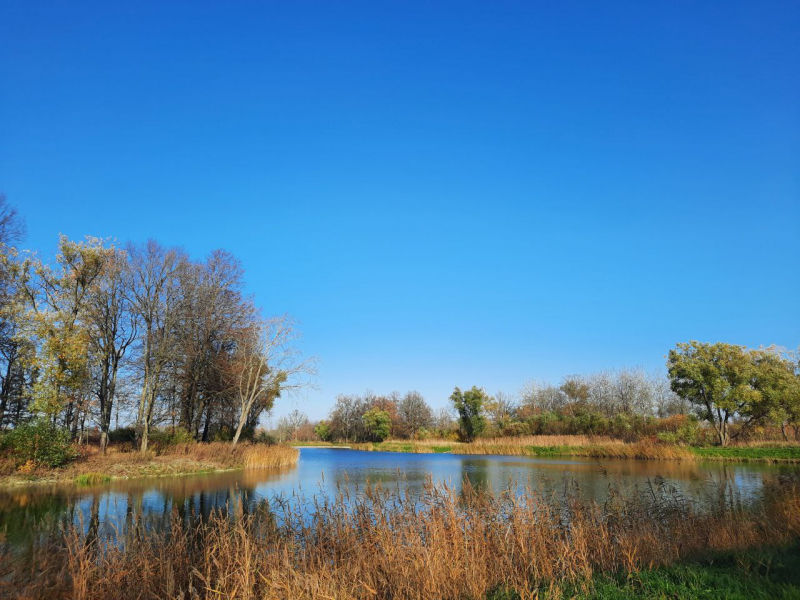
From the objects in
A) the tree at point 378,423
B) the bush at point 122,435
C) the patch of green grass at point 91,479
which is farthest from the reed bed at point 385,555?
the tree at point 378,423

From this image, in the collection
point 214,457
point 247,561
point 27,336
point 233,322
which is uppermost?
point 233,322

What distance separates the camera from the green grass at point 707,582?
523cm

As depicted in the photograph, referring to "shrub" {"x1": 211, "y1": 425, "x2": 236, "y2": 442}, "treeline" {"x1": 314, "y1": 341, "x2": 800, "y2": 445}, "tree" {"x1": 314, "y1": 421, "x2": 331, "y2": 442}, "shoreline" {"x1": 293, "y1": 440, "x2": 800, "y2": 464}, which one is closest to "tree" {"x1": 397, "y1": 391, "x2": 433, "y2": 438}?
"treeline" {"x1": 314, "y1": 341, "x2": 800, "y2": 445}

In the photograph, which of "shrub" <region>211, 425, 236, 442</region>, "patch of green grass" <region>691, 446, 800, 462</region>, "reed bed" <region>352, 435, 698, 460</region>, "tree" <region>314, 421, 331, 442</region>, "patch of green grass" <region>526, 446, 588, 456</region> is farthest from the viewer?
"tree" <region>314, 421, 331, 442</region>

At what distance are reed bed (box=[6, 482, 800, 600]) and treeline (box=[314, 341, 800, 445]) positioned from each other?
29.1 m

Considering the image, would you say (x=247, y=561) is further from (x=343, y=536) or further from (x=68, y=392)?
(x=68, y=392)

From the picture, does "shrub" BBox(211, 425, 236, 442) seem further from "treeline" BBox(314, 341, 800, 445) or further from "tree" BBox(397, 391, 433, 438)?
"tree" BBox(397, 391, 433, 438)

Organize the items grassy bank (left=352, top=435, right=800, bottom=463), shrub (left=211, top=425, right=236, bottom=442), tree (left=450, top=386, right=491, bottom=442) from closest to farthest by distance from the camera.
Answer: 1. grassy bank (left=352, top=435, right=800, bottom=463)
2. shrub (left=211, top=425, right=236, bottom=442)
3. tree (left=450, top=386, right=491, bottom=442)

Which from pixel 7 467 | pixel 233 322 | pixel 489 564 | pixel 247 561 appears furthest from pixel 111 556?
pixel 233 322

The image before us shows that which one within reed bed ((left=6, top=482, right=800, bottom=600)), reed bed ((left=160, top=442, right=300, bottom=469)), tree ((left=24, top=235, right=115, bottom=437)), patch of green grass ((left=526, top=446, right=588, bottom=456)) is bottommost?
patch of green grass ((left=526, top=446, right=588, bottom=456))

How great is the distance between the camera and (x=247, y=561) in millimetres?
4742

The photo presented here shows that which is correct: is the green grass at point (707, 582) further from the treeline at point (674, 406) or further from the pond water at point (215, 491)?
the treeline at point (674, 406)

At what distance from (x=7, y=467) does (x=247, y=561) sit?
2059cm

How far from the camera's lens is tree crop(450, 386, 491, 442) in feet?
180
